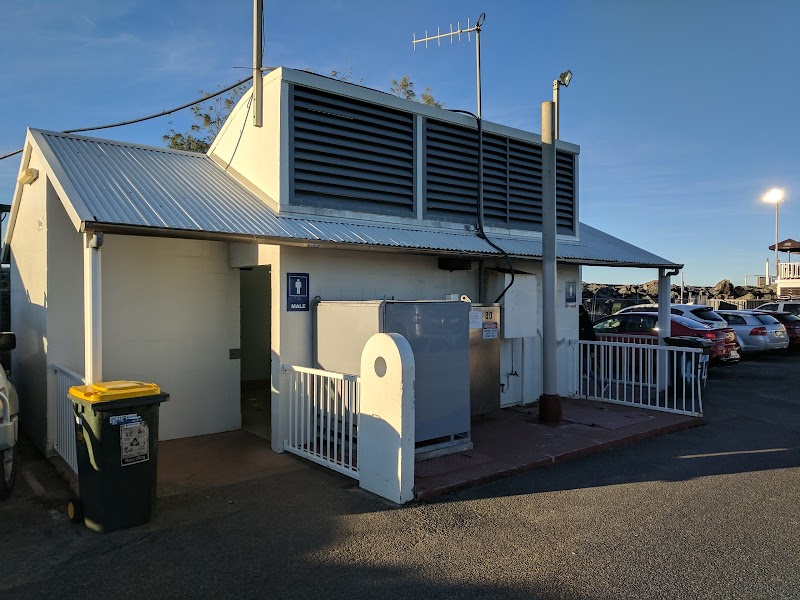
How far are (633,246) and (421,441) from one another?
27.0 ft

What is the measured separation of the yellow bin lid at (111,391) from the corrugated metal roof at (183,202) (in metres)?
1.51

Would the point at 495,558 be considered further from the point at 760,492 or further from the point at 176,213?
the point at 176,213

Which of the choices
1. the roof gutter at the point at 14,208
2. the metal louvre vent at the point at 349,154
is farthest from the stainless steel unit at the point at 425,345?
the roof gutter at the point at 14,208

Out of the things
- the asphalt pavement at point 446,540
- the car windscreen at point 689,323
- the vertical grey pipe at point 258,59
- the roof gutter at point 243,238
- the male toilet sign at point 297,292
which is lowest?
the asphalt pavement at point 446,540

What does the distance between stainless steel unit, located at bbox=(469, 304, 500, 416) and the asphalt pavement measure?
217 centimetres

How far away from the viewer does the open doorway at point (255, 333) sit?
1103cm

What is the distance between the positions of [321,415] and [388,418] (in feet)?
3.58

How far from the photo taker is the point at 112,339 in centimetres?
705

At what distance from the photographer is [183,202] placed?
6758 mm

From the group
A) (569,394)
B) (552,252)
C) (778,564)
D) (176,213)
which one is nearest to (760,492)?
(778,564)

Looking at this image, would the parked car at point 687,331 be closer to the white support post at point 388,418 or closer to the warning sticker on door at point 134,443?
the white support post at point 388,418

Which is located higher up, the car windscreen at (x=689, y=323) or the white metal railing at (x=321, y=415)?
the car windscreen at (x=689, y=323)

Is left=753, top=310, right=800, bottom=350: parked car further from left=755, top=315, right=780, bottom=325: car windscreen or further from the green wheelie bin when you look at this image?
the green wheelie bin

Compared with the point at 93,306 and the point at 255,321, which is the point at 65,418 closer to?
the point at 93,306
